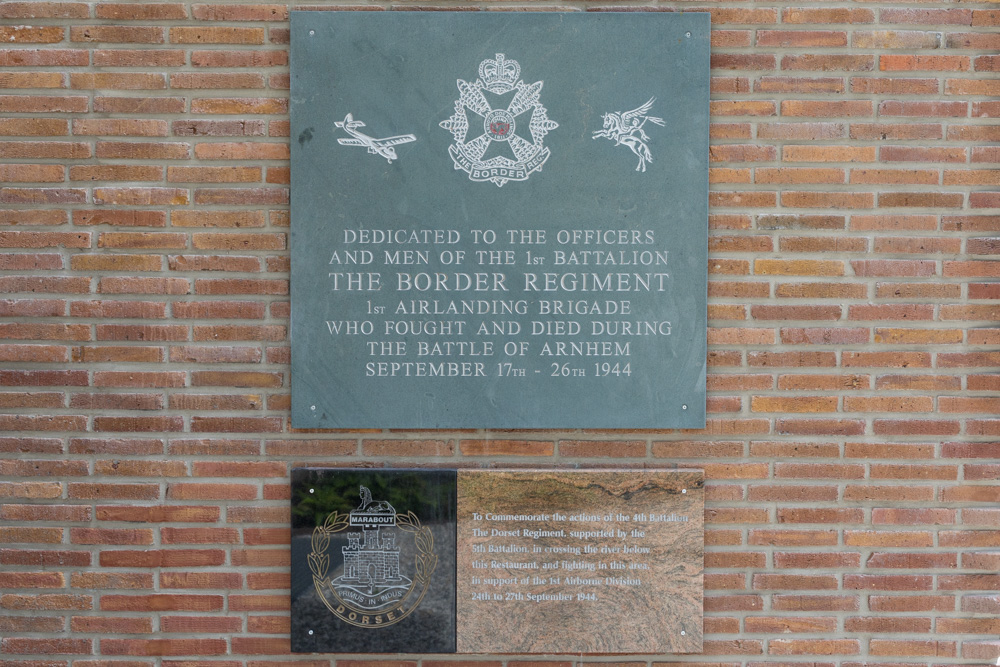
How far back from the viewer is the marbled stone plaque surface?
2566mm

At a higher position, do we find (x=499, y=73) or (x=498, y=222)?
(x=499, y=73)

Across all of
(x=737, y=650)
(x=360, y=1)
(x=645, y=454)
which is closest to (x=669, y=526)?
(x=645, y=454)

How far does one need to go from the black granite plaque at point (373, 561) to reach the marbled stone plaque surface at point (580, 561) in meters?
0.08

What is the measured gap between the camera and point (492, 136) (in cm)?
256

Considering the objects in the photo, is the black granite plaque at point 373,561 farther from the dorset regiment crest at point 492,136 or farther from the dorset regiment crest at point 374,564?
the dorset regiment crest at point 492,136


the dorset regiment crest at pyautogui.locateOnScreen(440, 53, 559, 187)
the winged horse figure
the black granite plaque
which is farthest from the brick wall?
the dorset regiment crest at pyautogui.locateOnScreen(440, 53, 559, 187)

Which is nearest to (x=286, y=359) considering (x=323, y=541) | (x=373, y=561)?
(x=323, y=541)

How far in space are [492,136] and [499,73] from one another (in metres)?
0.22

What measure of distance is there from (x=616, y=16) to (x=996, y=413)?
1968 mm

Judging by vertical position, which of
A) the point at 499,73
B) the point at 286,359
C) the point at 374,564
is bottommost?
the point at 374,564

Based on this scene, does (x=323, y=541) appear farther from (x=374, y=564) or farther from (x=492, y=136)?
(x=492, y=136)

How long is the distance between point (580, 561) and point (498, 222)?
1245 millimetres

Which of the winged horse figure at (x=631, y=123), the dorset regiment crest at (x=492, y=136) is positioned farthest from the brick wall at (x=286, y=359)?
the dorset regiment crest at (x=492, y=136)

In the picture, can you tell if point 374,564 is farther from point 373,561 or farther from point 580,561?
point 580,561
